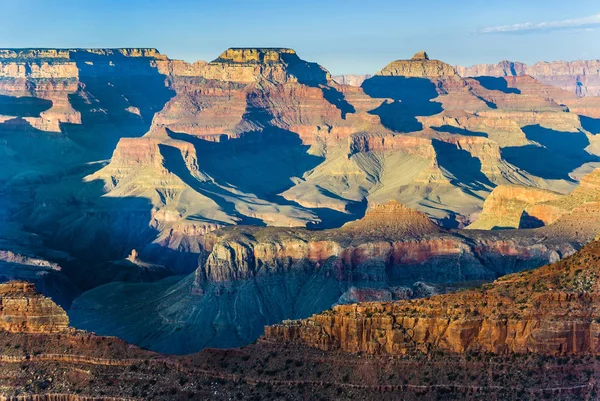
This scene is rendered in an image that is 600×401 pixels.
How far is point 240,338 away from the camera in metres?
84.5

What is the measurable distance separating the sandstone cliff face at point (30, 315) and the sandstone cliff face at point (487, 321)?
10.1 m

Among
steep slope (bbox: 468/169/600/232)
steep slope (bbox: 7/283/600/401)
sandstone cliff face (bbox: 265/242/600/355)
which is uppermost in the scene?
steep slope (bbox: 468/169/600/232)

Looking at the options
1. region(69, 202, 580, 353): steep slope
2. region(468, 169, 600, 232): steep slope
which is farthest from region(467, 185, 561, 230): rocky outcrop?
region(69, 202, 580, 353): steep slope

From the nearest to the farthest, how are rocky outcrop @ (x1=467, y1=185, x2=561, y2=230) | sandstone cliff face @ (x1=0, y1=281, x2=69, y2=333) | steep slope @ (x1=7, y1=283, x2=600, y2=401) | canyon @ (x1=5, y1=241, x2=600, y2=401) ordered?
steep slope @ (x1=7, y1=283, x2=600, y2=401) → canyon @ (x1=5, y1=241, x2=600, y2=401) → sandstone cliff face @ (x1=0, y1=281, x2=69, y2=333) → rocky outcrop @ (x1=467, y1=185, x2=561, y2=230)

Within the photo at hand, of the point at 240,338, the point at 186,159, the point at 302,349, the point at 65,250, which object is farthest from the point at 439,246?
the point at 186,159

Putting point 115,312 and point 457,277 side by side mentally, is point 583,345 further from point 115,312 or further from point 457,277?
point 115,312

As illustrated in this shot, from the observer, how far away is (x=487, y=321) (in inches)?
1658

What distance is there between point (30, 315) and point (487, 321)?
20261 mm

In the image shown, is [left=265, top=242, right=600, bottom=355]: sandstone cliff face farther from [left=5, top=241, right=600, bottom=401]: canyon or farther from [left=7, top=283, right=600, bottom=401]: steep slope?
[left=7, top=283, right=600, bottom=401]: steep slope

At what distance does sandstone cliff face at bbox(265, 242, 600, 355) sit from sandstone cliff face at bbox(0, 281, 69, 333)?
33.2ft

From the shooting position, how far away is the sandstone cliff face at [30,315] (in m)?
48.5

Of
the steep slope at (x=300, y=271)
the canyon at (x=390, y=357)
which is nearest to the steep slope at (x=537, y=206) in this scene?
the steep slope at (x=300, y=271)

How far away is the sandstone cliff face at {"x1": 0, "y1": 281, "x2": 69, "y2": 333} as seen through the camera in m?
48.5

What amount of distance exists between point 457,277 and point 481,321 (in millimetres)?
46409
